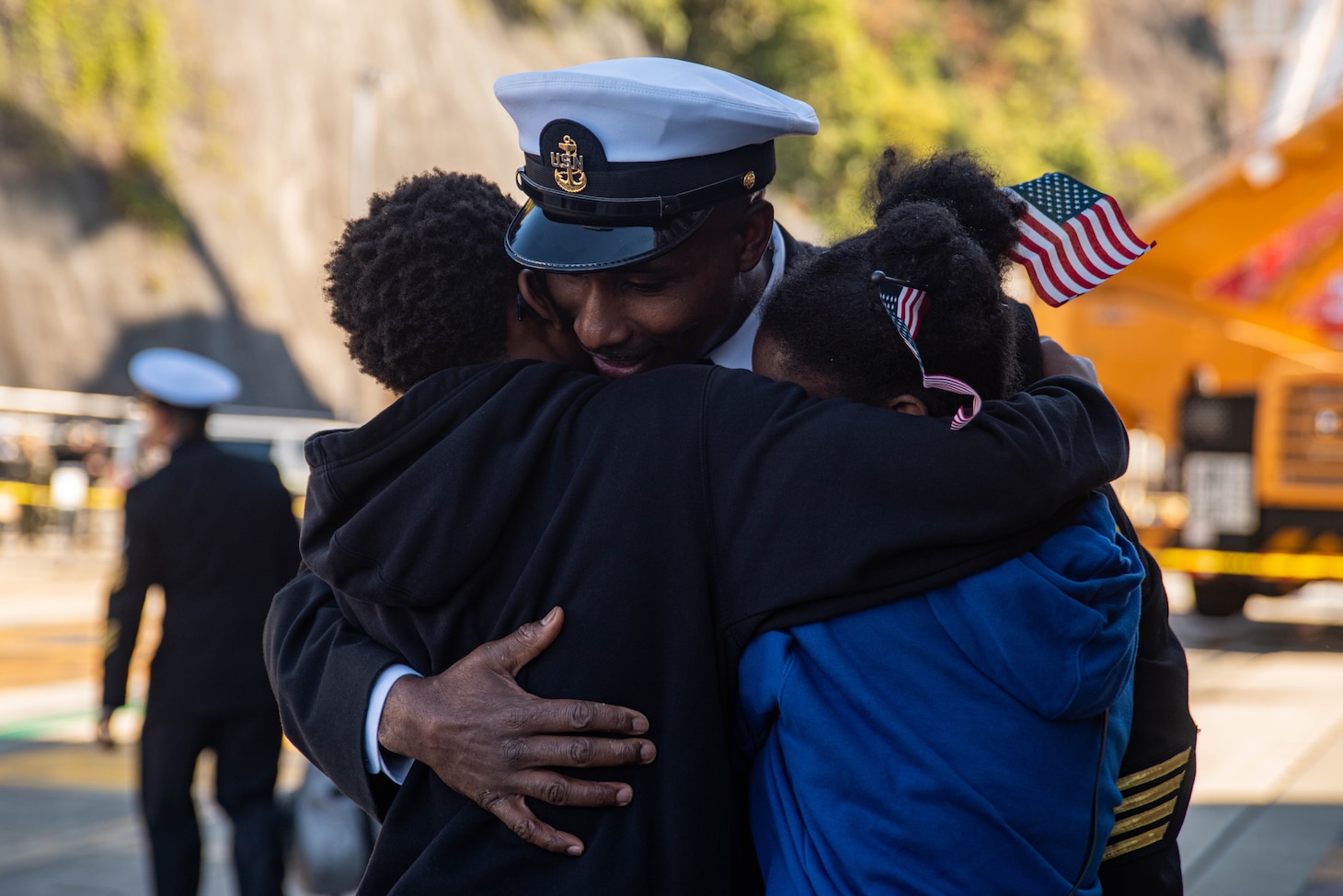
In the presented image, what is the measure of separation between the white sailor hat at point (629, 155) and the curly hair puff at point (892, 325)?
0.30 meters

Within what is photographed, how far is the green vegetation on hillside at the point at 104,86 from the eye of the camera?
2278 cm

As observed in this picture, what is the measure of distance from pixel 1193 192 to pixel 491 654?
10710 millimetres

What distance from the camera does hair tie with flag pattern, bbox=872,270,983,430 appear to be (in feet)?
5.03

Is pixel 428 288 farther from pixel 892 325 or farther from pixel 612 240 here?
pixel 892 325

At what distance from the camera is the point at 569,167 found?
195cm

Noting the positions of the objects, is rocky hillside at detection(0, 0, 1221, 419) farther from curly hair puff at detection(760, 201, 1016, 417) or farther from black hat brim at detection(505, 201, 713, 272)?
curly hair puff at detection(760, 201, 1016, 417)

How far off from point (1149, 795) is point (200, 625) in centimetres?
394

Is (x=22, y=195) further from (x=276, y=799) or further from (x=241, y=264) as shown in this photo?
(x=276, y=799)

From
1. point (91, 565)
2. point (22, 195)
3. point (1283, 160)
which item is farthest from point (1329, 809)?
point (22, 195)

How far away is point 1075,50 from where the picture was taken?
50000 millimetres

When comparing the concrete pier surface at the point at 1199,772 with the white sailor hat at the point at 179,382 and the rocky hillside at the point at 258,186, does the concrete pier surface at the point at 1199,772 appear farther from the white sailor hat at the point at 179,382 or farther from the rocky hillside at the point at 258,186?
the rocky hillside at the point at 258,186

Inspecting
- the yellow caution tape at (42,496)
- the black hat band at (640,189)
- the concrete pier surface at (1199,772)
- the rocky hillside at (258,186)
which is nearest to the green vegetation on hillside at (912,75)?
the rocky hillside at (258,186)

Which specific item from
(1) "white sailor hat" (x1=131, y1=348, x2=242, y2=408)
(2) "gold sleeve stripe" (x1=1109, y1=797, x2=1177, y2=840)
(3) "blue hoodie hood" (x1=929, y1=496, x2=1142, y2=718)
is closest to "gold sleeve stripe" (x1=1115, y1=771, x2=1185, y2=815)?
(2) "gold sleeve stripe" (x1=1109, y1=797, x2=1177, y2=840)

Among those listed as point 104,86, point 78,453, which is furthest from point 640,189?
point 104,86
